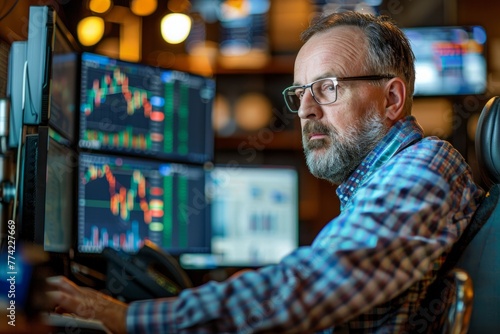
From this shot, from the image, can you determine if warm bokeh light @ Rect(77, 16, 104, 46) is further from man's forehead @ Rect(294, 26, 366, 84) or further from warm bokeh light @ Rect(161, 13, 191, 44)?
man's forehead @ Rect(294, 26, 366, 84)

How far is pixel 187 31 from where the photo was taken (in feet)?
12.0

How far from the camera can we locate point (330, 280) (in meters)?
0.96

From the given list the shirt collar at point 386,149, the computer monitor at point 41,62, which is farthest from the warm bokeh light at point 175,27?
the shirt collar at point 386,149

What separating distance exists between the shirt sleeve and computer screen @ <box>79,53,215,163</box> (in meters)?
1.30

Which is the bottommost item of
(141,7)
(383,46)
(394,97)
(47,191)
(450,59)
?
(47,191)

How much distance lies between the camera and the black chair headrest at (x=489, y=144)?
135cm

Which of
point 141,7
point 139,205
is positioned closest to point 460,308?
point 139,205

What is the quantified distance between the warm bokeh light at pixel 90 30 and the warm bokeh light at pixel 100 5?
0.15 feet

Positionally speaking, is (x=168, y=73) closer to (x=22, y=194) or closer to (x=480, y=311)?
(x=22, y=194)

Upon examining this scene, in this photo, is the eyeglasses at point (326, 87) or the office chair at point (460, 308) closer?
the office chair at point (460, 308)

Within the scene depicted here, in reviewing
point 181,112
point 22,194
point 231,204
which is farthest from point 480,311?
point 231,204

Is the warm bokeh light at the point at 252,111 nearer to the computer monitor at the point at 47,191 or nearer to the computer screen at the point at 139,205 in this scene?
the computer screen at the point at 139,205

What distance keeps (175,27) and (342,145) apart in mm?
2333

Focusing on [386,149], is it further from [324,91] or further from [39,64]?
[39,64]
